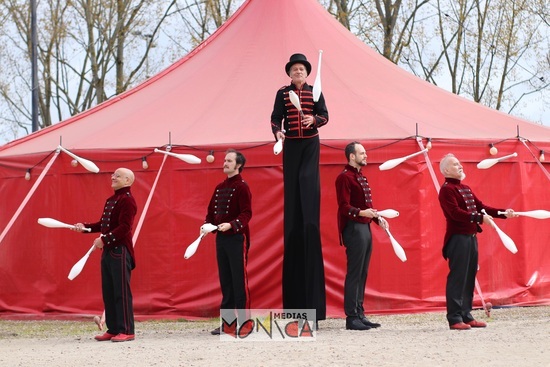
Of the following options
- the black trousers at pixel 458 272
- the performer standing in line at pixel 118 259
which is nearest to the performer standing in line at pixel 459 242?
the black trousers at pixel 458 272

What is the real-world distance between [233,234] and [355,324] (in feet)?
3.60

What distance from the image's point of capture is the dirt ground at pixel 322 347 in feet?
19.4

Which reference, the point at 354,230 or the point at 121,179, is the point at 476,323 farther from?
the point at 121,179

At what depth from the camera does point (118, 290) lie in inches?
280

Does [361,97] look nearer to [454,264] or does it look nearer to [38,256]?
[454,264]

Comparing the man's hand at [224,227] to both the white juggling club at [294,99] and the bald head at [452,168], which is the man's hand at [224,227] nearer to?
the white juggling club at [294,99]

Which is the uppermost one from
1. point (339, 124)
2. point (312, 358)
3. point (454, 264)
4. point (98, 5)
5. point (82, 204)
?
point (98, 5)

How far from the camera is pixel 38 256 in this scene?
31.4ft

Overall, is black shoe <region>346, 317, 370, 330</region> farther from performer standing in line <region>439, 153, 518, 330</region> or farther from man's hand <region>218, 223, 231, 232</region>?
man's hand <region>218, 223, 231, 232</region>

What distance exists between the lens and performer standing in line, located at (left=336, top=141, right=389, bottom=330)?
7488 millimetres

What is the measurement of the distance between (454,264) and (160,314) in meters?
2.90

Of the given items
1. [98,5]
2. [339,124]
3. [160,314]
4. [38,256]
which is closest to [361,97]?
[339,124]

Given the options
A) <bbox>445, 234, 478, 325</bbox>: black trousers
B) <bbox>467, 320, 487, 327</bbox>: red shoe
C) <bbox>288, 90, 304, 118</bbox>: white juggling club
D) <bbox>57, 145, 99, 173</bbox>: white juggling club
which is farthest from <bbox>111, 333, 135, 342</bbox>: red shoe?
<bbox>467, 320, 487, 327</bbox>: red shoe

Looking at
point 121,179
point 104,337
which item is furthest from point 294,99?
point 104,337
